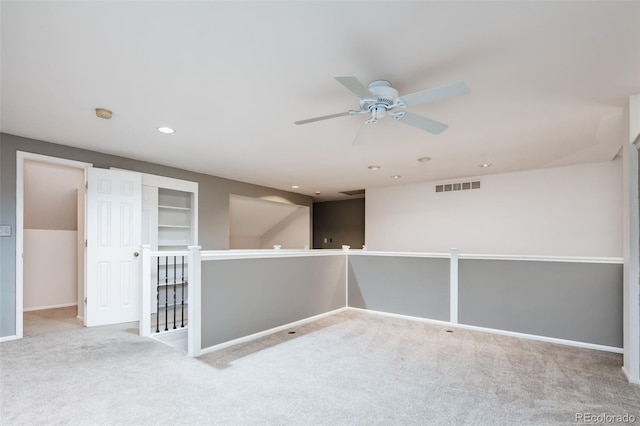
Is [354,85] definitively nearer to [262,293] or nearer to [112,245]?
Result: [262,293]

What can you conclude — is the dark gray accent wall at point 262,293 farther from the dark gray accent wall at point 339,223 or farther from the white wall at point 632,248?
the dark gray accent wall at point 339,223

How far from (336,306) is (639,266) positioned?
145 inches

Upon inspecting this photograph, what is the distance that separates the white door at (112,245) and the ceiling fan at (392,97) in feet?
11.8

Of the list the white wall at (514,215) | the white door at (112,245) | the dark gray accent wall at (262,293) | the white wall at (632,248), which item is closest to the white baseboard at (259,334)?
the dark gray accent wall at (262,293)

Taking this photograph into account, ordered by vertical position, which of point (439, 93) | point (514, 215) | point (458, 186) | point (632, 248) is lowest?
point (632, 248)

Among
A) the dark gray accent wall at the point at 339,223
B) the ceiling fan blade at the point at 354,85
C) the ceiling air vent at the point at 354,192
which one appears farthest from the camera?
the dark gray accent wall at the point at 339,223

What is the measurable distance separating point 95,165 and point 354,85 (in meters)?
4.19

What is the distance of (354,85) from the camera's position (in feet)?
6.84

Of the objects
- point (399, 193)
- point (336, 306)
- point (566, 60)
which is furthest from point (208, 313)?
point (399, 193)

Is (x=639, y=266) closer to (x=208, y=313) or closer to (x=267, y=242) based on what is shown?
(x=208, y=313)

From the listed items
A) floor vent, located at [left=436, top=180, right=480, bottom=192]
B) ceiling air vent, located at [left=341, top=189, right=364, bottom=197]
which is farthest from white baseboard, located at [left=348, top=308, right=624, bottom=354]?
ceiling air vent, located at [left=341, top=189, right=364, bottom=197]

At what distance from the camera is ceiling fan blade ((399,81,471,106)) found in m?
2.04

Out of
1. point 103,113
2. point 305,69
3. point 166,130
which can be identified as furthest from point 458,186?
point 103,113

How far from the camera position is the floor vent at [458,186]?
20.1 feet
